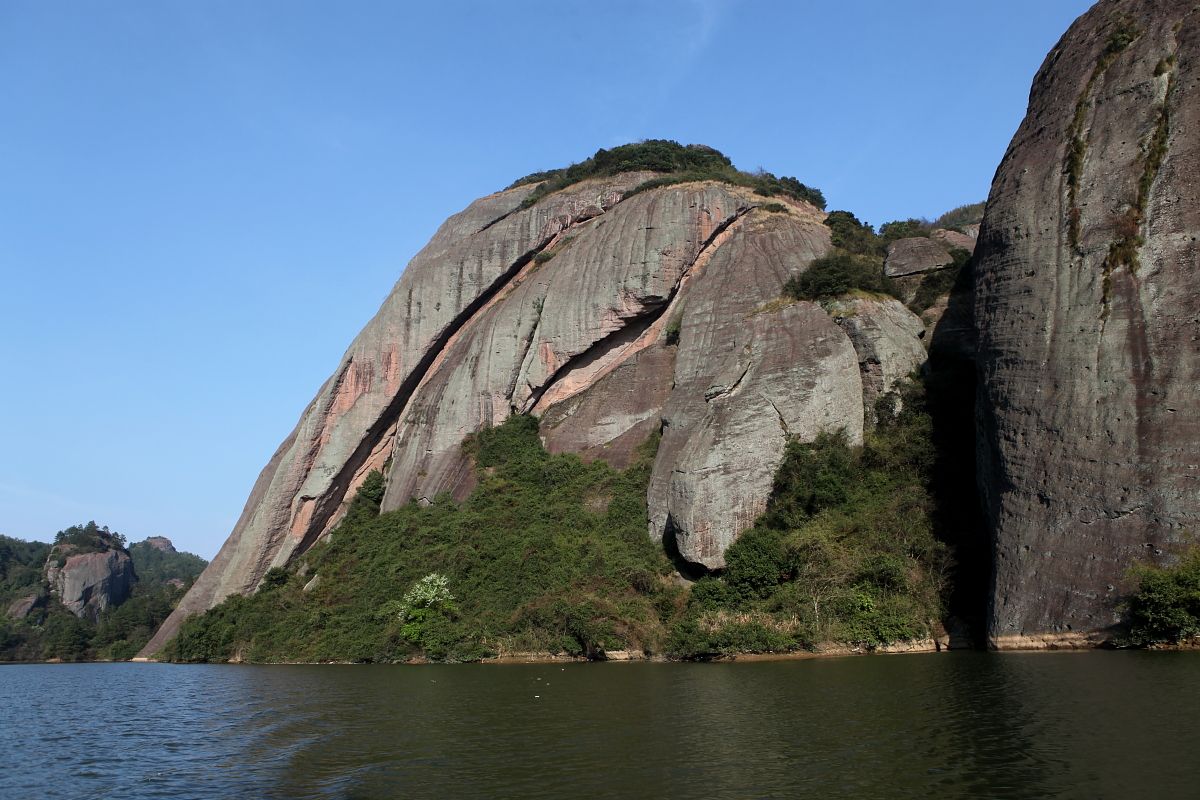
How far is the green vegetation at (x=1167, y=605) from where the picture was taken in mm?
17469

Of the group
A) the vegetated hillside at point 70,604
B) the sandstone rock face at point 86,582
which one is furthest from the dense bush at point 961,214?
the sandstone rock face at point 86,582

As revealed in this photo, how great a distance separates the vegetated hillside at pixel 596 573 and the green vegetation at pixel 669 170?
1630cm

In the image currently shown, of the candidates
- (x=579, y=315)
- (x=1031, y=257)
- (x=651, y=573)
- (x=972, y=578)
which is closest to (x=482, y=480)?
(x=579, y=315)

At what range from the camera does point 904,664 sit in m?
20.0

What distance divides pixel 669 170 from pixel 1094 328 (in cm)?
3272

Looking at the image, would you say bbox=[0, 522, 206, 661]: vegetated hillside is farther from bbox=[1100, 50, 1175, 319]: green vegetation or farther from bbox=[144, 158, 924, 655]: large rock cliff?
bbox=[1100, 50, 1175, 319]: green vegetation

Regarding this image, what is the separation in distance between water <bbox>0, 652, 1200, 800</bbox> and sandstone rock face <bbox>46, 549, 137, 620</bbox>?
248 ft

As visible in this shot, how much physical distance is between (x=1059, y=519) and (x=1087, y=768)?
12.7 m

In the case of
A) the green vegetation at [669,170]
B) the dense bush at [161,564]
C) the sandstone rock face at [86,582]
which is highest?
the green vegetation at [669,170]

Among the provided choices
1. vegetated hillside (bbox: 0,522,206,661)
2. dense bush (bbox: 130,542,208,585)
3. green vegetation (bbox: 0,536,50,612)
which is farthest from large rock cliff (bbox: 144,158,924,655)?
dense bush (bbox: 130,542,208,585)

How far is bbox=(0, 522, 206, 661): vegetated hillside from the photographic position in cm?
6325

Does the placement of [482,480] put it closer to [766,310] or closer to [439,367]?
[439,367]

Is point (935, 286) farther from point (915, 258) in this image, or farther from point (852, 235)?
point (852, 235)

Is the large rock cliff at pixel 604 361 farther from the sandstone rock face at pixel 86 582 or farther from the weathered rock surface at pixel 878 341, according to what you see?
the sandstone rock face at pixel 86 582
